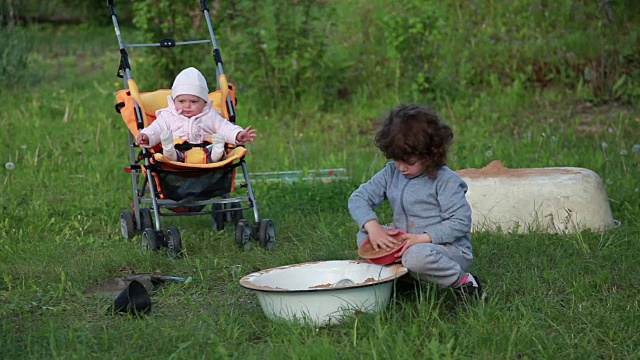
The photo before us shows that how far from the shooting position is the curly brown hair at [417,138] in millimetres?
4246

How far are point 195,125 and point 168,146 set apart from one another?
401mm

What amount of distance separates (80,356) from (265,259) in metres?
1.78

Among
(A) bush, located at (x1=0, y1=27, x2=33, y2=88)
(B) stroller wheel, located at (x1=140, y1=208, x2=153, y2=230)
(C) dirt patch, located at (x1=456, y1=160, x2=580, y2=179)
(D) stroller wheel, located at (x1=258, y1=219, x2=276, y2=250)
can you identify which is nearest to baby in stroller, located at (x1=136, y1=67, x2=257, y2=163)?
(B) stroller wheel, located at (x1=140, y1=208, x2=153, y2=230)

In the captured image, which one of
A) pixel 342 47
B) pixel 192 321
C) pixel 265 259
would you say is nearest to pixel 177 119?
pixel 265 259

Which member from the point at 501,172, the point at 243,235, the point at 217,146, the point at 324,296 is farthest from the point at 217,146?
the point at 324,296

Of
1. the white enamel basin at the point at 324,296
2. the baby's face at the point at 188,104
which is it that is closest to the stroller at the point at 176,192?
the baby's face at the point at 188,104

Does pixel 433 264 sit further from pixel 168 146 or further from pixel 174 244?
pixel 168 146

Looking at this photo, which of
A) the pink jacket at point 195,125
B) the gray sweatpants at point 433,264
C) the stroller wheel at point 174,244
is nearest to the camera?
the gray sweatpants at point 433,264

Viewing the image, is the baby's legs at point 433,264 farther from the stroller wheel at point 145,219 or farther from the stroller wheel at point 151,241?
the stroller wheel at point 145,219

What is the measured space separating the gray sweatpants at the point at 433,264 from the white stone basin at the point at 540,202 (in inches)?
63.6

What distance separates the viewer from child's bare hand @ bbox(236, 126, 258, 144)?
5.84m

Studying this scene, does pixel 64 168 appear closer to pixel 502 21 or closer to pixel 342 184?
pixel 342 184

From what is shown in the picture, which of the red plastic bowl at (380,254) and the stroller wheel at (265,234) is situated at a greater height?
the red plastic bowl at (380,254)

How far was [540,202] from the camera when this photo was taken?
231 inches
